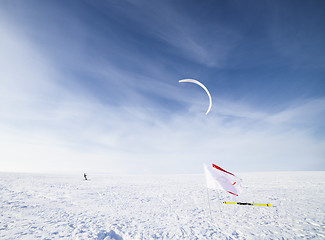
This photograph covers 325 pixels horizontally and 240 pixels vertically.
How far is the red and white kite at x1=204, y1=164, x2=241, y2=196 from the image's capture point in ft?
33.2

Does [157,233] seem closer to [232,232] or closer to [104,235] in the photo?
[104,235]

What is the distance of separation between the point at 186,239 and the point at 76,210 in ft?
26.3

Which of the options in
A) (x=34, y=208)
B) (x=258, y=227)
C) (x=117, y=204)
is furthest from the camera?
(x=117, y=204)

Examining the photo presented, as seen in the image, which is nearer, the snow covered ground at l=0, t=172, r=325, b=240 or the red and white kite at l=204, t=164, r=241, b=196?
the snow covered ground at l=0, t=172, r=325, b=240

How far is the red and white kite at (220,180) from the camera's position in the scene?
10.1 metres

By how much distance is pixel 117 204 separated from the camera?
1333cm

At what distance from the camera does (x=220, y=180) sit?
33.5 feet

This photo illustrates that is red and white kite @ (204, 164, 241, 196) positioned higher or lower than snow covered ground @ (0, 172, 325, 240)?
higher

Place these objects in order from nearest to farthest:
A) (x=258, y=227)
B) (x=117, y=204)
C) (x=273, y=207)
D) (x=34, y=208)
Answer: (x=258, y=227) → (x=34, y=208) → (x=273, y=207) → (x=117, y=204)

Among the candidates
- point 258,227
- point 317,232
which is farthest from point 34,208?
point 317,232

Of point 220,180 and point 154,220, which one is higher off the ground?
point 220,180

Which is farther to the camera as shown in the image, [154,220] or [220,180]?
[220,180]

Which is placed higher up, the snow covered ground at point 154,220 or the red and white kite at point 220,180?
the red and white kite at point 220,180

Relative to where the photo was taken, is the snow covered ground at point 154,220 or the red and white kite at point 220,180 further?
the red and white kite at point 220,180
